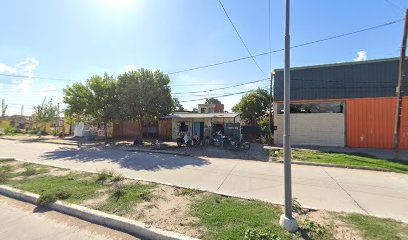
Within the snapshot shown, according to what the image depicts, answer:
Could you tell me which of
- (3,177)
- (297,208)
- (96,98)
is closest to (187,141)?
(96,98)

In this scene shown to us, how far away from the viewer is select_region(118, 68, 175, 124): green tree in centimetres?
1816

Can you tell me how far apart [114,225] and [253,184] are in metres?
4.55

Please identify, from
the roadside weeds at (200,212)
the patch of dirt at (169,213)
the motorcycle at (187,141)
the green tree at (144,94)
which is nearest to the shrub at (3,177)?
the roadside weeds at (200,212)

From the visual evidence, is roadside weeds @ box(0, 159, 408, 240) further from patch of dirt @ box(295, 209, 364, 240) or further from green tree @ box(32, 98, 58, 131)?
green tree @ box(32, 98, 58, 131)

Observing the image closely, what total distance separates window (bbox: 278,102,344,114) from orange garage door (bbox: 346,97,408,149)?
2.30 ft

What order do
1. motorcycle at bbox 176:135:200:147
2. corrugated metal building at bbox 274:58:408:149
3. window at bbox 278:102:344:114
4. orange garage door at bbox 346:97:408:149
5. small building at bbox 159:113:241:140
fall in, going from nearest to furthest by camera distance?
1. orange garage door at bbox 346:97:408:149
2. corrugated metal building at bbox 274:58:408:149
3. motorcycle at bbox 176:135:200:147
4. window at bbox 278:102:344:114
5. small building at bbox 159:113:241:140

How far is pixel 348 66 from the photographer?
1803 centimetres

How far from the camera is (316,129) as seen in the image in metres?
18.7

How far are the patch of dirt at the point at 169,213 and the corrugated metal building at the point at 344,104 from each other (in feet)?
51.4

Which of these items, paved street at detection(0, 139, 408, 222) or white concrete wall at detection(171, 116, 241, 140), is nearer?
paved street at detection(0, 139, 408, 222)

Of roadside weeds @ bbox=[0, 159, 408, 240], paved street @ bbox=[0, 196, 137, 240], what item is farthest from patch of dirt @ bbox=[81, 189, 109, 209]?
paved street @ bbox=[0, 196, 137, 240]

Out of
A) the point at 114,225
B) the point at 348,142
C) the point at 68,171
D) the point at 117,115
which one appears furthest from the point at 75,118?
the point at 348,142

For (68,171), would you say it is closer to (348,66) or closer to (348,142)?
(348,142)

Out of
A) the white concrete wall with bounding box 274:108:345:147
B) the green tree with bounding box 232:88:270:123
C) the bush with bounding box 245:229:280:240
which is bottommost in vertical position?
the bush with bounding box 245:229:280:240
